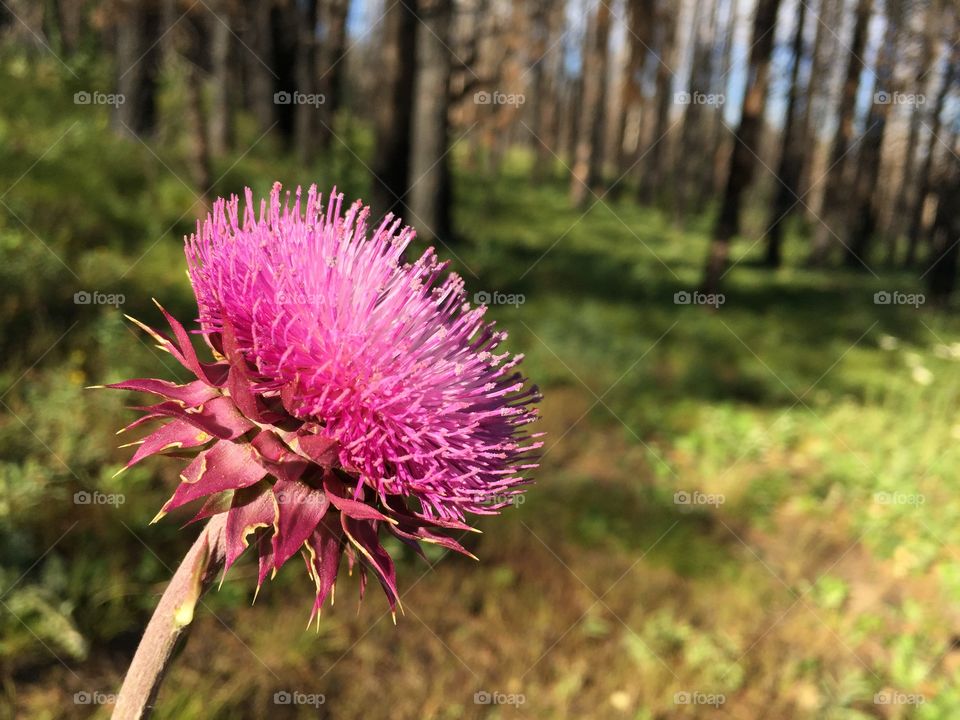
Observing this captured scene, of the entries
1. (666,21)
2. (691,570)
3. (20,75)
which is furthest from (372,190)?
(691,570)

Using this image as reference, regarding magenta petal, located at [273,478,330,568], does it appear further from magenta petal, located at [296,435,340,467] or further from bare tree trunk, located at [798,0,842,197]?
bare tree trunk, located at [798,0,842,197]

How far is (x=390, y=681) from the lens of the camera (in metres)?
4.14

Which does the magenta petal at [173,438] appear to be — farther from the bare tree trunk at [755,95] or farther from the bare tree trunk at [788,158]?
the bare tree trunk at [788,158]

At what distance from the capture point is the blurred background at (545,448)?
4.00 m

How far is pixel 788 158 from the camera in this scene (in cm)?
2338

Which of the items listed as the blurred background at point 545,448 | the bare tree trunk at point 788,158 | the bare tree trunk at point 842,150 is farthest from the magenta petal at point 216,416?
the bare tree trunk at point 788,158

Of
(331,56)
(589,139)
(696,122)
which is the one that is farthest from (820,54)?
(331,56)

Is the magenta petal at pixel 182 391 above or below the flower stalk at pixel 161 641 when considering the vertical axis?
above

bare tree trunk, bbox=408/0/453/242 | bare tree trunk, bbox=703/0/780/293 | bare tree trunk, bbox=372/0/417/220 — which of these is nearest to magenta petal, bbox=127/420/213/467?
bare tree trunk, bbox=372/0/417/220

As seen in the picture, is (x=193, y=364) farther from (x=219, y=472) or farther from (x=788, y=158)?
(x=788, y=158)

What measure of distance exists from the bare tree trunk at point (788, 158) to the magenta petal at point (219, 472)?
1728cm

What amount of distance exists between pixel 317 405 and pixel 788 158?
24722 millimetres

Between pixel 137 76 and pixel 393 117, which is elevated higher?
pixel 137 76

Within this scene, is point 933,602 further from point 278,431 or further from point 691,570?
point 278,431
